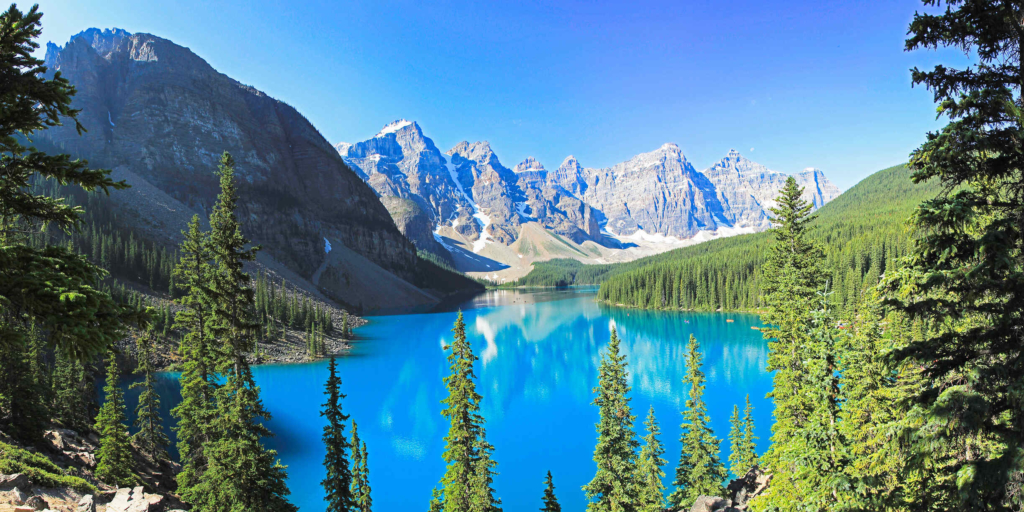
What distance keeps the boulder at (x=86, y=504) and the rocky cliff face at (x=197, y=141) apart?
12639 centimetres

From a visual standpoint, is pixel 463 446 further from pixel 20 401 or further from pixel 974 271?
pixel 20 401

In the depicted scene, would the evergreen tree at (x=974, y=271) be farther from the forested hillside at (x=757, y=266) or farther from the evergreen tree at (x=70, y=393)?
the forested hillside at (x=757, y=266)

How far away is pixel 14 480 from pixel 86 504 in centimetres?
160

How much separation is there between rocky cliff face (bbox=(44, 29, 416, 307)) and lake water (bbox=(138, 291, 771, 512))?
83.3 meters

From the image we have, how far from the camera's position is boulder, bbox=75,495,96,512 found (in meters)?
10.9

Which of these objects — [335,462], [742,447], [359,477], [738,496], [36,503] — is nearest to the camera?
[36,503]

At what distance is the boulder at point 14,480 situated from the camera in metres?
10.0

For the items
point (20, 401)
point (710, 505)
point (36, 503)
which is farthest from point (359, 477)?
point (710, 505)

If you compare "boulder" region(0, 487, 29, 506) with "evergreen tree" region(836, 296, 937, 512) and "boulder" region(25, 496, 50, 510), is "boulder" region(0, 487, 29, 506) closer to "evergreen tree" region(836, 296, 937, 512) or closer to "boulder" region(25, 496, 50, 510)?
"boulder" region(25, 496, 50, 510)

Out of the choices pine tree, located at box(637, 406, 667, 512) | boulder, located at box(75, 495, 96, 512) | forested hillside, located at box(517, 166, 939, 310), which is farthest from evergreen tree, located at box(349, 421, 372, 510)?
forested hillside, located at box(517, 166, 939, 310)

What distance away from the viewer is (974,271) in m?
5.68

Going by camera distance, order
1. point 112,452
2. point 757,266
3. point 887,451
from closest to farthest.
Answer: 1. point 887,451
2. point 112,452
3. point 757,266

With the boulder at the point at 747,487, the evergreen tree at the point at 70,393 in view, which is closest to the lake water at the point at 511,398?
the boulder at the point at 747,487

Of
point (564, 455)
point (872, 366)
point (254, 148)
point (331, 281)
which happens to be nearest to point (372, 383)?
point (564, 455)
